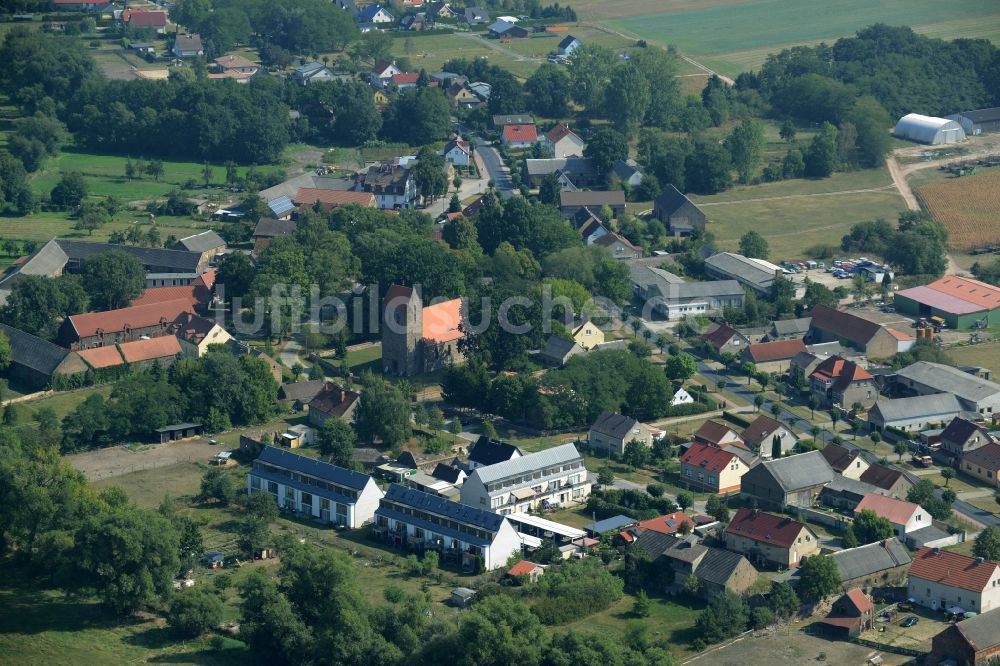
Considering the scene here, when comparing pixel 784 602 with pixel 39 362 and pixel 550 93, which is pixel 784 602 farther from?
pixel 550 93

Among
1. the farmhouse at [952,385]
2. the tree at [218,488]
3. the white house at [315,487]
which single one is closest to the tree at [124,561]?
the tree at [218,488]

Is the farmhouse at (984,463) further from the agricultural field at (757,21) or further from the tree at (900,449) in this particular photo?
the agricultural field at (757,21)

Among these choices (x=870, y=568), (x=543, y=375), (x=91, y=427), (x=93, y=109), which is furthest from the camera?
(x=93, y=109)

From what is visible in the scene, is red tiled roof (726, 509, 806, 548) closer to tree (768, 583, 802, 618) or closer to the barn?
tree (768, 583, 802, 618)

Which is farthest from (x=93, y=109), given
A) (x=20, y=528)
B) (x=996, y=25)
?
(x=996, y=25)

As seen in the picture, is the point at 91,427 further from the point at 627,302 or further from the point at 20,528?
the point at 627,302

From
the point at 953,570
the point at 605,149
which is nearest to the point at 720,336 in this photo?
the point at 953,570
